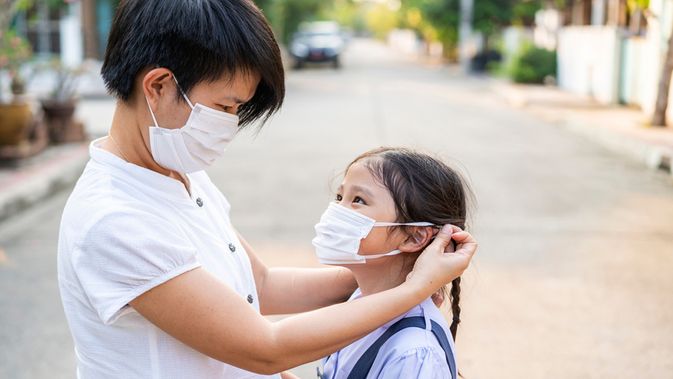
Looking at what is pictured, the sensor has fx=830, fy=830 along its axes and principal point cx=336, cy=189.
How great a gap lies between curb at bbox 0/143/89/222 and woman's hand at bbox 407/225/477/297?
6314 mm

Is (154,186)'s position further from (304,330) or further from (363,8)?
(363,8)

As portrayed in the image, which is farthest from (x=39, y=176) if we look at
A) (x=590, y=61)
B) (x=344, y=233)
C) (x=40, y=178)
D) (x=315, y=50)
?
(x=315, y=50)

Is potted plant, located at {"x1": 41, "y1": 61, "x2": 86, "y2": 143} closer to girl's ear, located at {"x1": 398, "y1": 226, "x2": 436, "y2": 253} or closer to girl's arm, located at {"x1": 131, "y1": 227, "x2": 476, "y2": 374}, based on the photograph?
girl's ear, located at {"x1": 398, "y1": 226, "x2": 436, "y2": 253}

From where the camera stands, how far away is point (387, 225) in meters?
1.91

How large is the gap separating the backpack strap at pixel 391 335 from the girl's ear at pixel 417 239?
6.8 inches

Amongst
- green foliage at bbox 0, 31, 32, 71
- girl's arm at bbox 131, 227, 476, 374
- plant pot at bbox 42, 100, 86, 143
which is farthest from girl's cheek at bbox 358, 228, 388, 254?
A: plant pot at bbox 42, 100, 86, 143

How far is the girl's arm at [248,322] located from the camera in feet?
5.12

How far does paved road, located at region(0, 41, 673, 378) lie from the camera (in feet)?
14.0

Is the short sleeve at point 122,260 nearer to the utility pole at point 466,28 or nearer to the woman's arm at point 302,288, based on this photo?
the woman's arm at point 302,288

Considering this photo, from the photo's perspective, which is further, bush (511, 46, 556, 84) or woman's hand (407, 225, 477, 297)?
bush (511, 46, 556, 84)

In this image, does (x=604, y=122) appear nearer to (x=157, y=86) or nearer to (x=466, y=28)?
(x=157, y=86)

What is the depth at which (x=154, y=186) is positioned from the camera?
1.67m

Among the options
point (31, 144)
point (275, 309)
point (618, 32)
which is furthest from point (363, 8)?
point (275, 309)

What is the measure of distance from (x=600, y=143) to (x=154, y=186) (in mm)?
11187
